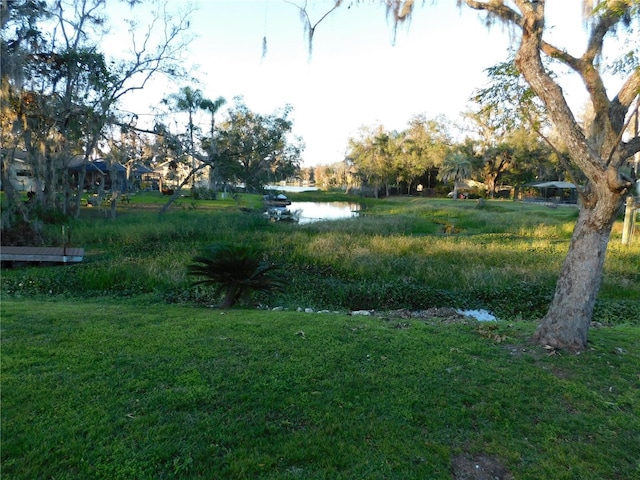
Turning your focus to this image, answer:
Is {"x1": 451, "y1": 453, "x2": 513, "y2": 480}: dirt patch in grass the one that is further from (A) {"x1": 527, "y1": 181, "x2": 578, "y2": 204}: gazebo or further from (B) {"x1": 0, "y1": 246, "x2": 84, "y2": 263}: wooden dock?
(A) {"x1": 527, "y1": 181, "x2": 578, "y2": 204}: gazebo

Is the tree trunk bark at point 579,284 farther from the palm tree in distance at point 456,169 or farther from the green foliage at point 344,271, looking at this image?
the palm tree in distance at point 456,169

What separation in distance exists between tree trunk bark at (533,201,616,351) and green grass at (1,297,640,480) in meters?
0.25

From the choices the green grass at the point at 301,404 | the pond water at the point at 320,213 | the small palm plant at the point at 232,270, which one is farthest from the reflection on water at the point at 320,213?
the green grass at the point at 301,404

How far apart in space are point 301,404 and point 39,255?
1083 cm

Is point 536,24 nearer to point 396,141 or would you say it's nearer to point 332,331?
point 332,331

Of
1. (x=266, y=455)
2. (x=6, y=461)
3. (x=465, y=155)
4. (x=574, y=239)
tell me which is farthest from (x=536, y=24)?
(x=465, y=155)

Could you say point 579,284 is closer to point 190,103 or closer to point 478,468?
point 478,468

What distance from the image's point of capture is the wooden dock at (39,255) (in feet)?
35.6

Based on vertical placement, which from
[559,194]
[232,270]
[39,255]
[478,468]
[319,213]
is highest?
[559,194]

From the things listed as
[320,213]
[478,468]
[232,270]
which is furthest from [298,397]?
[320,213]

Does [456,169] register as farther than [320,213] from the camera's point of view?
Yes

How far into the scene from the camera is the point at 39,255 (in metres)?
11.0

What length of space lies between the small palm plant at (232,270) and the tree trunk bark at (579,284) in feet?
13.9

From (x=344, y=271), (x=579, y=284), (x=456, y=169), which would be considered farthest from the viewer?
(x=456, y=169)
